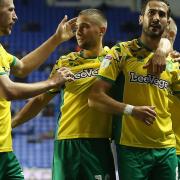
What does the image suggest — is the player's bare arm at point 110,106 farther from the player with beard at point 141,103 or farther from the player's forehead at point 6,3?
the player's forehead at point 6,3

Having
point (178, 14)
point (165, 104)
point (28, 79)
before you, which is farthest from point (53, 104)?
point (165, 104)

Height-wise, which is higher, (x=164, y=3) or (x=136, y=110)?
(x=164, y=3)

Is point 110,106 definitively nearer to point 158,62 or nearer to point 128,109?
point 128,109

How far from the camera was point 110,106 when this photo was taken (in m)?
3.11

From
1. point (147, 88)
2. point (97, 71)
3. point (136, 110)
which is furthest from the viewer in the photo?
point (97, 71)

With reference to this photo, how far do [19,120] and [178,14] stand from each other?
919 centimetres

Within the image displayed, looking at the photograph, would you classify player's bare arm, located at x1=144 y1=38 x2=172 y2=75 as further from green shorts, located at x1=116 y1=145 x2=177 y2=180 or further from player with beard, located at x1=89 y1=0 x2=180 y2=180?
green shorts, located at x1=116 y1=145 x2=177 y2=180

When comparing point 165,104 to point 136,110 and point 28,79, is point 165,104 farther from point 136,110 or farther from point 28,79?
point 28,79

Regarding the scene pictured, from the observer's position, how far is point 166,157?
3266 millimetres

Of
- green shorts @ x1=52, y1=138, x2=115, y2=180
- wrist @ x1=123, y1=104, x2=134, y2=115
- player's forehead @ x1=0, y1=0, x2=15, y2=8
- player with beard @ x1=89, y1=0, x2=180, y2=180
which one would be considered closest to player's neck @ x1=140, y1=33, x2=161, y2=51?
player with beard @ x1=89, y1=0, x2=180, y2=180

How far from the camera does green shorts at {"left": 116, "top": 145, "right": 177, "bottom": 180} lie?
3.20 meters

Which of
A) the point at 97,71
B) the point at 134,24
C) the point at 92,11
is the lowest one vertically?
the point at 97,71

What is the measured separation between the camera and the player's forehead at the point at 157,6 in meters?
3.31

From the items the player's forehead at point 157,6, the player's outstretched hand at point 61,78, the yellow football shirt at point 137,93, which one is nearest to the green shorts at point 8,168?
the player's outstretched hand at point 61,78
